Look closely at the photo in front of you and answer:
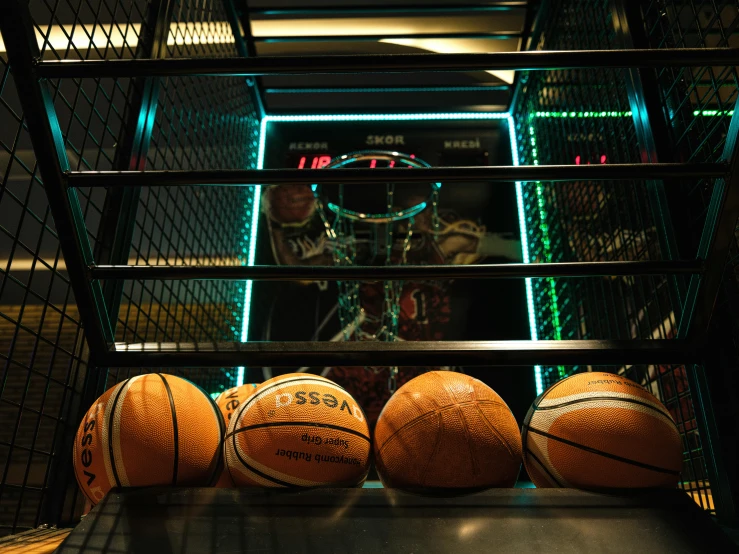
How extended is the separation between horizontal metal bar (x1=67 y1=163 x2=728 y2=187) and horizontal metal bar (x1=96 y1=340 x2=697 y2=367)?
429 millimetres

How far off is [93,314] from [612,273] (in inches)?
52.5

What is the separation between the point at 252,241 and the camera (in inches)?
135

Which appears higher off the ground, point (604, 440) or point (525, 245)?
point (525, 245)

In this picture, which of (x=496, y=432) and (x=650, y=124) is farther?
(x=650, y=124)

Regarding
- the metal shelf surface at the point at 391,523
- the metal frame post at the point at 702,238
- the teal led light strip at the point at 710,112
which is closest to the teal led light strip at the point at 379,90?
the metal frame post at the point at 702,238

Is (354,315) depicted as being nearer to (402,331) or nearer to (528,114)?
(402,331)

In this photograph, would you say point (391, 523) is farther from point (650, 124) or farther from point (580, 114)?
point (580, 114)

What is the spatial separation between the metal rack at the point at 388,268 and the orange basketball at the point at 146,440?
16 cm

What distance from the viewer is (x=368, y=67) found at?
1.24 m

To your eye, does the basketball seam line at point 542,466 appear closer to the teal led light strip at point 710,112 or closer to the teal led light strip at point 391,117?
the teal led light strip at point 710,112

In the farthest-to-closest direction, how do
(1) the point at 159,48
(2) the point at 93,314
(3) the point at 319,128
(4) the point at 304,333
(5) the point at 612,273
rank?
(3) the point at 319,128 < (4) the point at 304,333 < (1) the point at 159,48 < (2) the point at 93,314 < (5) the point at 612,273

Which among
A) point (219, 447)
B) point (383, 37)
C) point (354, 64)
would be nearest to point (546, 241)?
point (383, 37)

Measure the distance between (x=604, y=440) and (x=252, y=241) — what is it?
2.57 m

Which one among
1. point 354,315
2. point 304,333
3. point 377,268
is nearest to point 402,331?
point 354,315
